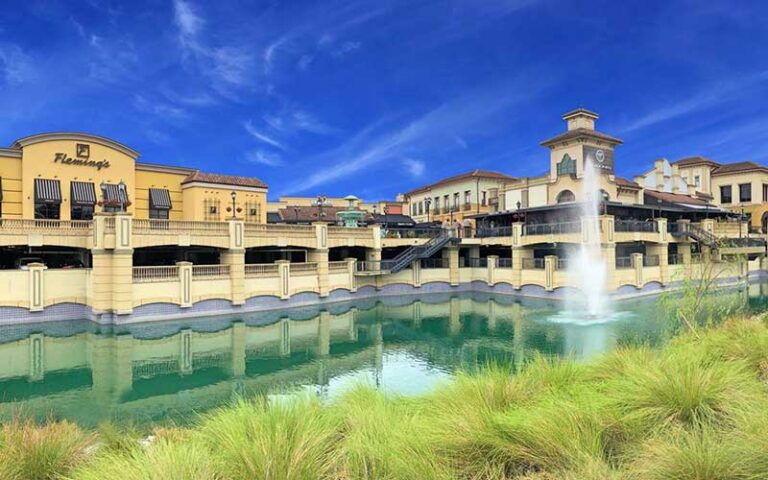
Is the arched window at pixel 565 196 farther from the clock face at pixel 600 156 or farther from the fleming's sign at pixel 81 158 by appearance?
the fleming's sign at pixel 81 158

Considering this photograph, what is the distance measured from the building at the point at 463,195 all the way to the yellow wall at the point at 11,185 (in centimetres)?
3451

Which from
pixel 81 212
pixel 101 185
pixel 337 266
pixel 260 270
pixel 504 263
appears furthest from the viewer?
pixel 504 263

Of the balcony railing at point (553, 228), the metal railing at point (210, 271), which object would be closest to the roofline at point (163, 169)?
the metal railing at point (210, 271)

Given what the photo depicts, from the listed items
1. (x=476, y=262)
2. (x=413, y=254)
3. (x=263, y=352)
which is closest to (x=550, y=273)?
(x=476, y=262)

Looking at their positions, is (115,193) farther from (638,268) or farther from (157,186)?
(638,268)

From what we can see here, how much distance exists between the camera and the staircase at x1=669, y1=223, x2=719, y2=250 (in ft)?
116

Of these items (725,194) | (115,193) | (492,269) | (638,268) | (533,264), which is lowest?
(492,269)

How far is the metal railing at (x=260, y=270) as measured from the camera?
28656mm

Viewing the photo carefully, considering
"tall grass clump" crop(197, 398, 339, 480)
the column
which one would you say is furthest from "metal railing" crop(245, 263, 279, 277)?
"tall grass clump" crop(197, 398, 339, 480)

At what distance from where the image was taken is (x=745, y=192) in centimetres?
5362

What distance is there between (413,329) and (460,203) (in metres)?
32.4

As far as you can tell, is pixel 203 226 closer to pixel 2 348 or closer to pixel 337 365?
pixel 2 348

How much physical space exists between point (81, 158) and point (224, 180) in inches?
371

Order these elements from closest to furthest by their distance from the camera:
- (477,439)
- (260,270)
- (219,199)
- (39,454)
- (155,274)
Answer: (477,439) → (39,454) → (155,274) → (260,270) → (219,199)
